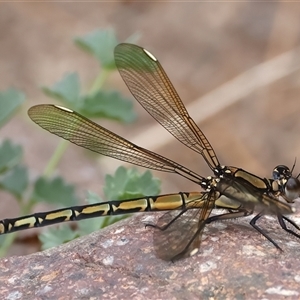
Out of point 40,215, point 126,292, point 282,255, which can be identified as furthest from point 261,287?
point 40,215

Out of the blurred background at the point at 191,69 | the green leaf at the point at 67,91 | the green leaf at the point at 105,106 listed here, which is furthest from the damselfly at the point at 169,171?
the blurred background at the point at 191,69

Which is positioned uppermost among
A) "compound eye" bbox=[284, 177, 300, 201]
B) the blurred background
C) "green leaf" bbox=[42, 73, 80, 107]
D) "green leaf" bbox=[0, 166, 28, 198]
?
the blurred background

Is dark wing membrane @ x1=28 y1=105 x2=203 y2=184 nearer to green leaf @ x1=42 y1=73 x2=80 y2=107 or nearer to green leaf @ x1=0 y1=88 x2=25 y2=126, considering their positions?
green leaf @ x1=0 y1=88 x2=25 y2=126

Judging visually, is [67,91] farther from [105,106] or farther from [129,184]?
[129,184]

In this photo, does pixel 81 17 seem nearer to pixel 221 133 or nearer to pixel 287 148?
pixel 221 133

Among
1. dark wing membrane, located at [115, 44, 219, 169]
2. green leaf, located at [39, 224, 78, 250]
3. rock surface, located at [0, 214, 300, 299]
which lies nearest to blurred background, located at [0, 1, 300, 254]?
dark wing membrane, located at [115, 44, 219, 169]

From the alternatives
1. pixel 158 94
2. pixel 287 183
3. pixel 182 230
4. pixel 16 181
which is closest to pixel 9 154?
pixel 16 181

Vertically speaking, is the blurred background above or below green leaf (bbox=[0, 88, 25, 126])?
above
